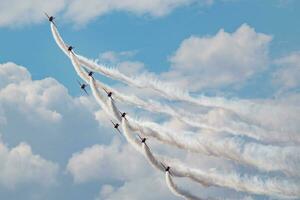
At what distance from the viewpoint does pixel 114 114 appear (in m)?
120

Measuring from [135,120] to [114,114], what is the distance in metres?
4.94

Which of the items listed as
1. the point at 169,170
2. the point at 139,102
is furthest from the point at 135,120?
the point at 169,170

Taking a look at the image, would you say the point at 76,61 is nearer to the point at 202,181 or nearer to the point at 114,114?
the point at 114,114

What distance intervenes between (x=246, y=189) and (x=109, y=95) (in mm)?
36354

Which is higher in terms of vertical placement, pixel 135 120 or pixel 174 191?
pixel 135 120

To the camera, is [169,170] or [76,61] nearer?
[169,170]

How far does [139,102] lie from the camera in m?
118

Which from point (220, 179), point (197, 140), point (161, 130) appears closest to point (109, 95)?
point (161, 130)

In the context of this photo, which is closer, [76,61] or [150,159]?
[150,159]

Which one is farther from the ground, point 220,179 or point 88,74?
point 88,74

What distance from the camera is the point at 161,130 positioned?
116 metres

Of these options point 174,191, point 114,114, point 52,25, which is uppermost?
point 52,25

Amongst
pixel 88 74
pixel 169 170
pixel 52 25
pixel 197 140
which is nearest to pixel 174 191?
pixel 169 170

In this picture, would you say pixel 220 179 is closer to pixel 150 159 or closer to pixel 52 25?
pixel 150 159
